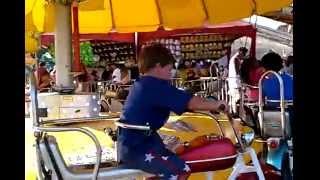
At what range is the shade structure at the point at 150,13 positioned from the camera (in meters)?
6.23

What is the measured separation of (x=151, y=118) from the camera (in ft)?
8.35

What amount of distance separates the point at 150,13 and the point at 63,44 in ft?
6.61

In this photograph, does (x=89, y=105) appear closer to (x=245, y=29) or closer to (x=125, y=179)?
(x=125, y=179)

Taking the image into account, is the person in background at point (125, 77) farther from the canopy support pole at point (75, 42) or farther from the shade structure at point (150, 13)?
the canopy support pole at point (75, 42)

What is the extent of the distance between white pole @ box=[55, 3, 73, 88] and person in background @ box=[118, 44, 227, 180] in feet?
8.08

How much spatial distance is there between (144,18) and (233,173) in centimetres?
448

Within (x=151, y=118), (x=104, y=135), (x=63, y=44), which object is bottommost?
(x=104, y=135)

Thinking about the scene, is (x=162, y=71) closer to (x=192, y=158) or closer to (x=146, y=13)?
(x=192, y=158)

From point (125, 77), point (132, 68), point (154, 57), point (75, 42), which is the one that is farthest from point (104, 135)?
point (132, 68)

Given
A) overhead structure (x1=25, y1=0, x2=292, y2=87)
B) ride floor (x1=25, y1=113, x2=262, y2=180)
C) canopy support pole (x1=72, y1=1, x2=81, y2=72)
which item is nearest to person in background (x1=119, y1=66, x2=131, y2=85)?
overhead structure (x1=25, y1=0, x2=292, y2=87)

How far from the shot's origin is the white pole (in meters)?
4.93
